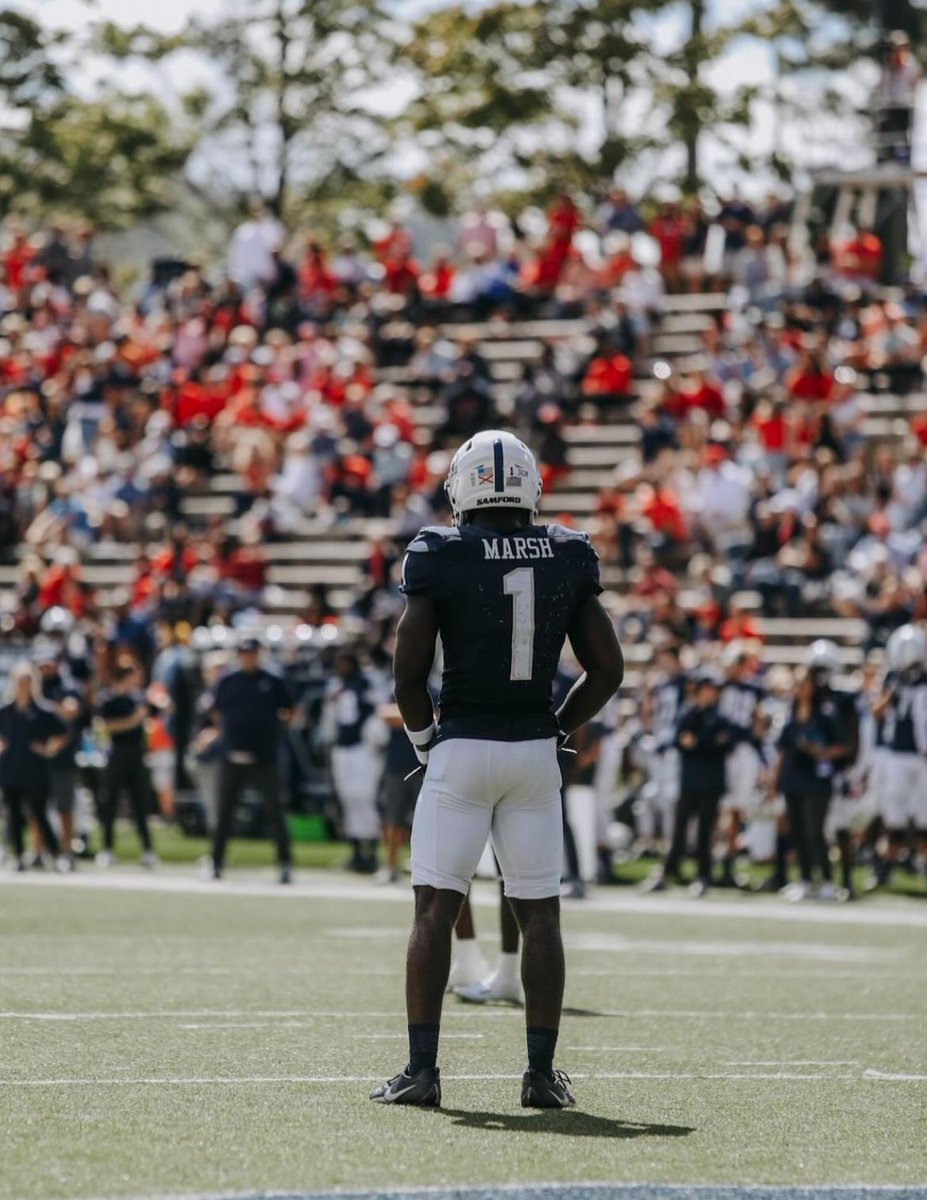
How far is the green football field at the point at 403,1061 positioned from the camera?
6.18m

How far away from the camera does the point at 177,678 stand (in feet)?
75.6

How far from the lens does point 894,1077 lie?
325 inches

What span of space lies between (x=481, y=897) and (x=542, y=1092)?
10519 mm

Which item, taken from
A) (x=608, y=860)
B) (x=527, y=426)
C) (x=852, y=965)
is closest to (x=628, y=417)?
(x=527, y=426)

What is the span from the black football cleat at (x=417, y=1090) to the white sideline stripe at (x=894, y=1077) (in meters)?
1.75

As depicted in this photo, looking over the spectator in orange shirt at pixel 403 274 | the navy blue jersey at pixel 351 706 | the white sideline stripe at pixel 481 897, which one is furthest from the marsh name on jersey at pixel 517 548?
the spectator in orange shirt at pixel 403 274

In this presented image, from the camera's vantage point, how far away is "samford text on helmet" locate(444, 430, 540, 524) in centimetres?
731

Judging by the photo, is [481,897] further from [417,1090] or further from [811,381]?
Answer: [417,1090]

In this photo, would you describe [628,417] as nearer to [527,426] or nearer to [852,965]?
[527,426]

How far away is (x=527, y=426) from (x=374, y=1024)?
1690cm

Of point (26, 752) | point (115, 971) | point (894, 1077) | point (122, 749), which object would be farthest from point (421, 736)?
point (122, 749)

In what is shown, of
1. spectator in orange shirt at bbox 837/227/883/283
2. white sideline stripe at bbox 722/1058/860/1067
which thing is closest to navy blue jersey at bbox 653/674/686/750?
spectator in orange shirt at bbox 837/227/883/283

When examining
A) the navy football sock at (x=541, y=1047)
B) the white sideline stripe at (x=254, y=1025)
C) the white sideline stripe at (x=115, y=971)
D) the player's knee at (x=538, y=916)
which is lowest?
the white sideline stripe at (x=254, y=1025)

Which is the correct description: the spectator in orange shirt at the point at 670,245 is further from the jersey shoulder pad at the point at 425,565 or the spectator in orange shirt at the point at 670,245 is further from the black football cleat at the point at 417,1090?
the black football cleat at the point at 417,1090
